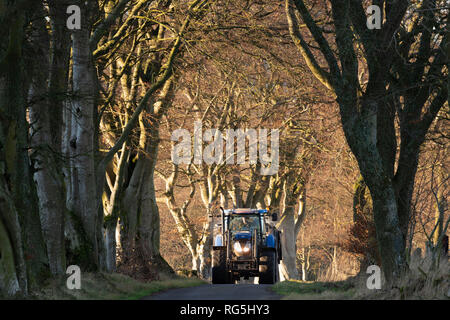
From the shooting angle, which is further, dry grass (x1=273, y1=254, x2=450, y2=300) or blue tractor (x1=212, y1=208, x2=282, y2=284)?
blue tractor (x1=212, y1=208, x2=282, y2=284)

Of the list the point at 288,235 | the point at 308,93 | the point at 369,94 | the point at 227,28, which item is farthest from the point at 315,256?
the point at 369,94

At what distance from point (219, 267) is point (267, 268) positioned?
149 centimetres

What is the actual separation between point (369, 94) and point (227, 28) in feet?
19.7

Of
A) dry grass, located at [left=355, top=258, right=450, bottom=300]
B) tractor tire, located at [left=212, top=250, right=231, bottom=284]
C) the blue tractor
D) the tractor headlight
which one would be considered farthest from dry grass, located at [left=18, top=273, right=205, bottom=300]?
dry grass, located at [left=355, top=258, right=450, bottom=300]

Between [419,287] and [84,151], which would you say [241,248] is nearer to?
[84,151]

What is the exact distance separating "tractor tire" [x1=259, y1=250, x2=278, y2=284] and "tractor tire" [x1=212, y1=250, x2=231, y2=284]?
1.13m

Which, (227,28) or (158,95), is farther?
(158,95)

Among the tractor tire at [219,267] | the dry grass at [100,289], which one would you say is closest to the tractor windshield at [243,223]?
the tractor tire at [219,267]

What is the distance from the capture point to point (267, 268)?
71.8 ft

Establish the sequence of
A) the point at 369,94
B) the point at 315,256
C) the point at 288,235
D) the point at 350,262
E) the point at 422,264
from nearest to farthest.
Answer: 1. the point at 422,264
2. the point at 369,94
3. the point at 350,262
4. the point at 288,235
5. the point at 315,256

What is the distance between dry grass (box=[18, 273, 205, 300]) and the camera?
38.5 ft

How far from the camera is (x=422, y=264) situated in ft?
41.4

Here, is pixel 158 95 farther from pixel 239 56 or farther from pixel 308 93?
pixel 308 93

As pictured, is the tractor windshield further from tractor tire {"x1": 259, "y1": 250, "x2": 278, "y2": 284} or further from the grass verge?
the grass verge
